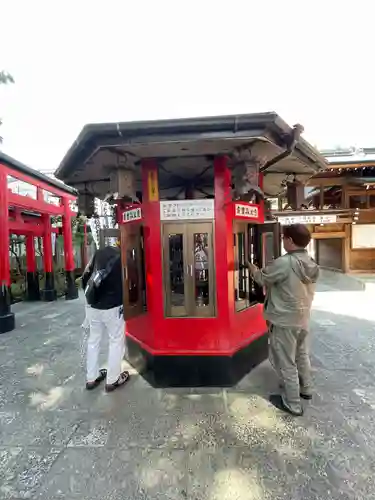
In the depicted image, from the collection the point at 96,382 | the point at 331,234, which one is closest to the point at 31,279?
the point at 96,382

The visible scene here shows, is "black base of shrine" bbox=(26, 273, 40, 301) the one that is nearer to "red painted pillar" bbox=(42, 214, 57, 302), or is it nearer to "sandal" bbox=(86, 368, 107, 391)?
"red painted pillar" bbox=(42, 214, 57, 302)

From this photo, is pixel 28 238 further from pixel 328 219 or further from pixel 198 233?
pixel 328 219

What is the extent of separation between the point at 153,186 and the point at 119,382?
2612mm

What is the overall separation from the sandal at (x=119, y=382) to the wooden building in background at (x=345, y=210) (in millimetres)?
7407

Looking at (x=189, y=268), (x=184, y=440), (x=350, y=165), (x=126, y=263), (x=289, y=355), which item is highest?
(x=350, y=165)

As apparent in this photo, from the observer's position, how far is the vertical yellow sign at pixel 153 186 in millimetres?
4066

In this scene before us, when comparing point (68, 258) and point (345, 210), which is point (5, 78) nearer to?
point (68, 258)

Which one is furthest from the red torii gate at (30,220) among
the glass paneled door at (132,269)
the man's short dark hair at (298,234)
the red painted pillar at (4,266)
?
the man's short dark hair at (298,234)

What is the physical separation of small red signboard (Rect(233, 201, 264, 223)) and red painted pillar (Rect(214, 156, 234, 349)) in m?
0.15

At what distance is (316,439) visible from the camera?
2.88 m

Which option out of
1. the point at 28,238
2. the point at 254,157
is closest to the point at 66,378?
the point at 254,157

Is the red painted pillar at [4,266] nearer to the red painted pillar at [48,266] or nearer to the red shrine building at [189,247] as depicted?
the red shrine building at [189,247]

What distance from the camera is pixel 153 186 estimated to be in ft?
13.4

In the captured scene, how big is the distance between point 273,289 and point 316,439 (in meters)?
1.46
